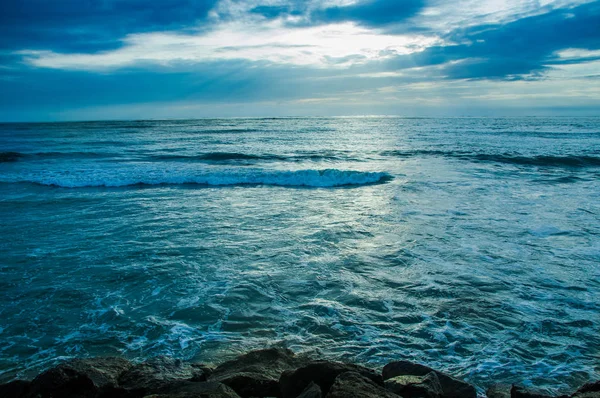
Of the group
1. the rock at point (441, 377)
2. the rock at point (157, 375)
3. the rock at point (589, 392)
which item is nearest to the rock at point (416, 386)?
the rock at point (441, 377)

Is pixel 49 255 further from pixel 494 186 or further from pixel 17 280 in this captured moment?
pixel 494 186

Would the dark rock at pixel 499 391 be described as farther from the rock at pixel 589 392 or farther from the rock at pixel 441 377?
the rock at pixel 589 392

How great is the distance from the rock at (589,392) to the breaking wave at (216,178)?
1480 centimetres

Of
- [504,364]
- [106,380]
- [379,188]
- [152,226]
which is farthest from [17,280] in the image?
[379,188]

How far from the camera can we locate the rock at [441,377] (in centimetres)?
397

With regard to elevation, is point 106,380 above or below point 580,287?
above

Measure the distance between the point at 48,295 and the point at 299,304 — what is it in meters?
4.18

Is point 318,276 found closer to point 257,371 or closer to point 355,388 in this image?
point 257,371

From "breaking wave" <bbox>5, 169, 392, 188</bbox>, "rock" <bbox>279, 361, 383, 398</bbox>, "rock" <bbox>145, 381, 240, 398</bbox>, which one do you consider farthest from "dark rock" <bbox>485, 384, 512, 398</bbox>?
"breaking wave" <bbox>5, 169, 392, 188</bbox>

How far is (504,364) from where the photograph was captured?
4672 millimetres

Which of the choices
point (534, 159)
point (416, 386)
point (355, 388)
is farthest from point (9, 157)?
point (534, 159)

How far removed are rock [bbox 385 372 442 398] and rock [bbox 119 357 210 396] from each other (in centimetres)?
199

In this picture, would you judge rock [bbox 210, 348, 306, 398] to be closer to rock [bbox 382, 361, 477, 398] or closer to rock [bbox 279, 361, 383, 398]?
rock [bbox 279, 361, 383, 398]

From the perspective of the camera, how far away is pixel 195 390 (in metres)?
3.55
